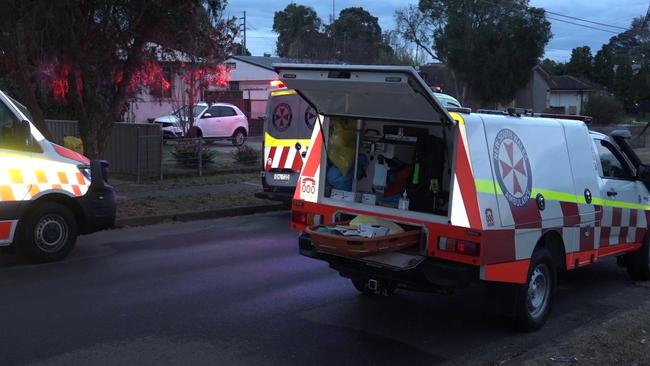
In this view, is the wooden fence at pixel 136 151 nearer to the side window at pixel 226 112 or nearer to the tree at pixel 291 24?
the side window at pixel 226 112

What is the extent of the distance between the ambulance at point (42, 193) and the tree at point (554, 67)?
8833 cm

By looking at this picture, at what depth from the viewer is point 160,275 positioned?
7305 millimetres

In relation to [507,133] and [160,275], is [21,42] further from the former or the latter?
[507,133]

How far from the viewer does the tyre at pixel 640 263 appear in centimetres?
763

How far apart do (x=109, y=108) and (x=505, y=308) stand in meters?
8.77

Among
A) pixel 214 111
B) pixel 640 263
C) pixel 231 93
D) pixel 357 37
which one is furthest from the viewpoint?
pixel 357 37

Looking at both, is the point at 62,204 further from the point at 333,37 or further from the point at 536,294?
the point at 333,37

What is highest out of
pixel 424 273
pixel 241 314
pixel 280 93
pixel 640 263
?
pixel 280 93

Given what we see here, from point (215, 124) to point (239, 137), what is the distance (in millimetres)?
1082

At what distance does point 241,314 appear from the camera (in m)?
5.89

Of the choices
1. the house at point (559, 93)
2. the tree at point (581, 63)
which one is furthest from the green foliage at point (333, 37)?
the tree at point (581, 63)

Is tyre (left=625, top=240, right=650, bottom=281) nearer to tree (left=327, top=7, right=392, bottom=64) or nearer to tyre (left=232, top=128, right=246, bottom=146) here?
tyre (left=232, top=128, right=246, bottom=146)

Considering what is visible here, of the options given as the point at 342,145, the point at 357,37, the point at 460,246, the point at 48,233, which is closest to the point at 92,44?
the point at 48,233

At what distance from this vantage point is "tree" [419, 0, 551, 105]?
4925cm
